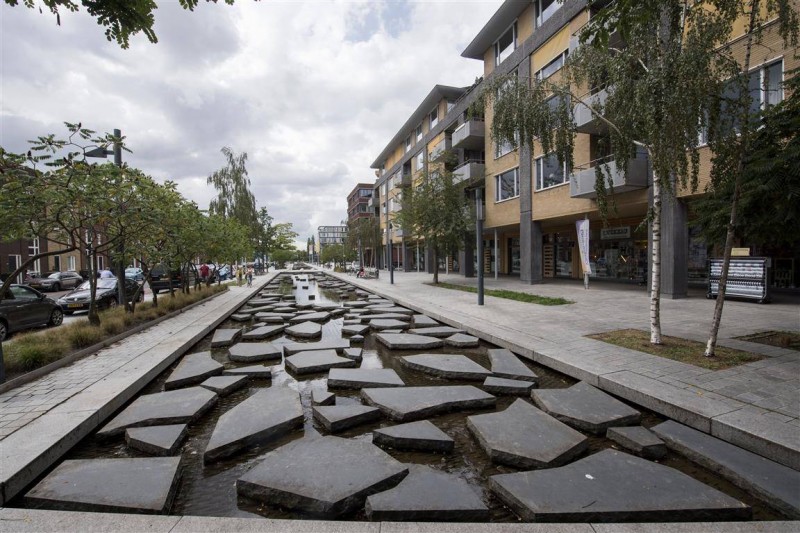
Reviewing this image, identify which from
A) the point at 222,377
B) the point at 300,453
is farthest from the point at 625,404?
the point at 222,377

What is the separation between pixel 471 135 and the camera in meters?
24.6

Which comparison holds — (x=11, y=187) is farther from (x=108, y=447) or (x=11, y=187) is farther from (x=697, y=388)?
(x=697, y=388)

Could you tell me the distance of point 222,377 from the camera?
546 cm

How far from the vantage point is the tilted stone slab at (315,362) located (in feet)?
19.5

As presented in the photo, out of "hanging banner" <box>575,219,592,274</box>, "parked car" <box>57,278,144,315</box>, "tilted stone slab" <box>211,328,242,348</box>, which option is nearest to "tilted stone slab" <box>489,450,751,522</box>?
"tilted stone slab" <box>211,328,242,348</box>

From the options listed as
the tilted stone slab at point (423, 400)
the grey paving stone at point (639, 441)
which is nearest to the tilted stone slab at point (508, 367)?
the tilted stone slab at point (423, 400)

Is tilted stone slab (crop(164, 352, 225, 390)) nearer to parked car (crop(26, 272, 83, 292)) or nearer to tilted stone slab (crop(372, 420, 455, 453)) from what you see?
tilted stone slab (crop(372, 420, 455, 453))

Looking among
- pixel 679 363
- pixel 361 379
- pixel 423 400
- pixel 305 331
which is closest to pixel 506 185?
pixel 305 331

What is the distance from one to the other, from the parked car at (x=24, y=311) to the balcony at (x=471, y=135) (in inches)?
854

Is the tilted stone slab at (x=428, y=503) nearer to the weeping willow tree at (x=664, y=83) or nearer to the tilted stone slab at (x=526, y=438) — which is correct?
the tilted stone slab at (x=526, y=438)

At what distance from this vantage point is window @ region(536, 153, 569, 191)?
59.7 ft

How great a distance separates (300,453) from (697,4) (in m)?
7.49

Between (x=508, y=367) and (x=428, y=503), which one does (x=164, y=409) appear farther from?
(x=508, y=367)

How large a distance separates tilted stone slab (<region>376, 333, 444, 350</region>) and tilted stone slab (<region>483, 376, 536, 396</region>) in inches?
90.0
